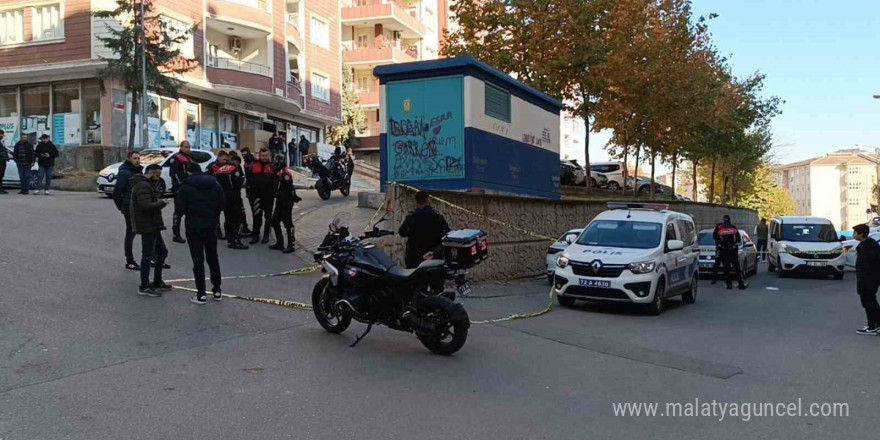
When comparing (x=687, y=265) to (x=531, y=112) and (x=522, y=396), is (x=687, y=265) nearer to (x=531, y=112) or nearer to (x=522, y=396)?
(x=531, y=112)

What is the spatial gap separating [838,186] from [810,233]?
115 m

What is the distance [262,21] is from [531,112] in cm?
1988

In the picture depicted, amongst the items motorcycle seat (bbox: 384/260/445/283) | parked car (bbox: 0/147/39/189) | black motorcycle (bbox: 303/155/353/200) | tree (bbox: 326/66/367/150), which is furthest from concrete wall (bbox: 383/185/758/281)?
tree (bbox: 326/66/367/150)

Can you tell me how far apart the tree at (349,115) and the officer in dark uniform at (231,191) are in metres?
38.3

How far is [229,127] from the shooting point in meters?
36.2

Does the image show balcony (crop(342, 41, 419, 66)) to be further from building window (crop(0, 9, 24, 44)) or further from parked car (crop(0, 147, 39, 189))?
parked car (crop(0, 147, 39, 189))

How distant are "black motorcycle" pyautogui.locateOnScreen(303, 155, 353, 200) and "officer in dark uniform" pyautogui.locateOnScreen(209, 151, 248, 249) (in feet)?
24.4

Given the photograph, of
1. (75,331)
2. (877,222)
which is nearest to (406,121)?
(75,331)

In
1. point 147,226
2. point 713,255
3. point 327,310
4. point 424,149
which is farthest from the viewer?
point 713,255

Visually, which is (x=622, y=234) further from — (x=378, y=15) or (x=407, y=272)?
(x=378, y=15)

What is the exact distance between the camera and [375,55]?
54.3 metres

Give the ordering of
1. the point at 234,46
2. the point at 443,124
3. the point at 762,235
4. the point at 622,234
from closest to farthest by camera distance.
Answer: the point at 622,234 < the point at 443,124 < the point at 762,235 < the point at 234,46

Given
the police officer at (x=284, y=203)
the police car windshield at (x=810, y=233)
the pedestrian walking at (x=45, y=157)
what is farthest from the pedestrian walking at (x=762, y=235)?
the pedestrian walking at (x=45, y=157)

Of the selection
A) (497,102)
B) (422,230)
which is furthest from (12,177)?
(422,230)
